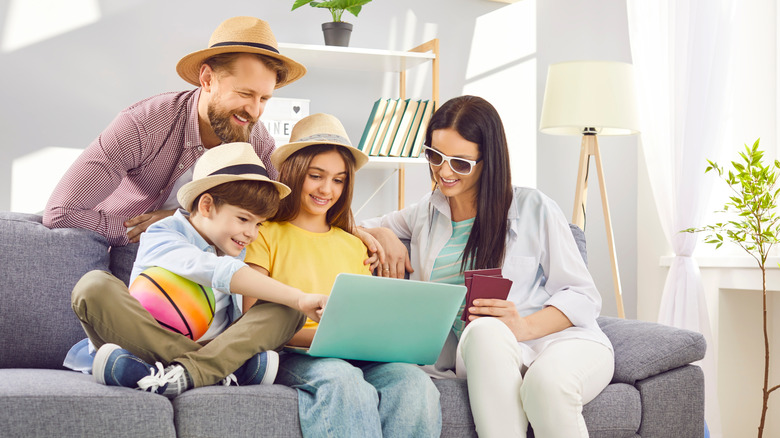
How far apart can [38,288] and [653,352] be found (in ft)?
5.15

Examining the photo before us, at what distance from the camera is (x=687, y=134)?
315cm

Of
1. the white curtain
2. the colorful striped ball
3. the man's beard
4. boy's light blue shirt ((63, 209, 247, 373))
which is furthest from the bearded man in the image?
the white curtain

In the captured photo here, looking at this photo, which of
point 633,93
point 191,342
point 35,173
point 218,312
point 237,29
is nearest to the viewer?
point 191,342

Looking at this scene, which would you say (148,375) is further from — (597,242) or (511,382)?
(597,242)

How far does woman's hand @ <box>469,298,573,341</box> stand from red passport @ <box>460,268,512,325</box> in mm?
15

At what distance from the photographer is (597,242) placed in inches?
147

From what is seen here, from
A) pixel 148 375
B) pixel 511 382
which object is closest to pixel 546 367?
pixel 511 382

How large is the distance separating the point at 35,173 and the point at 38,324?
4.07 feet

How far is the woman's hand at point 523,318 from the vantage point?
5.85 ft

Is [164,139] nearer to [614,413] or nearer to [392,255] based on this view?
[392,255]

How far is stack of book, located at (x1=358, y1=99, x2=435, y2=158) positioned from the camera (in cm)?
312

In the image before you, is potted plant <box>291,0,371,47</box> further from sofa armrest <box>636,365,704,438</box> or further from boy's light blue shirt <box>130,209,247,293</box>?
sofa armrest <box>636,365,704,438</box>

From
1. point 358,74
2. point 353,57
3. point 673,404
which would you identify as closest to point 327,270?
point 673,404

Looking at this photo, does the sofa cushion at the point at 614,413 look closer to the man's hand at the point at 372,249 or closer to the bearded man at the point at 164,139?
the man's hand at the point at 372,249
